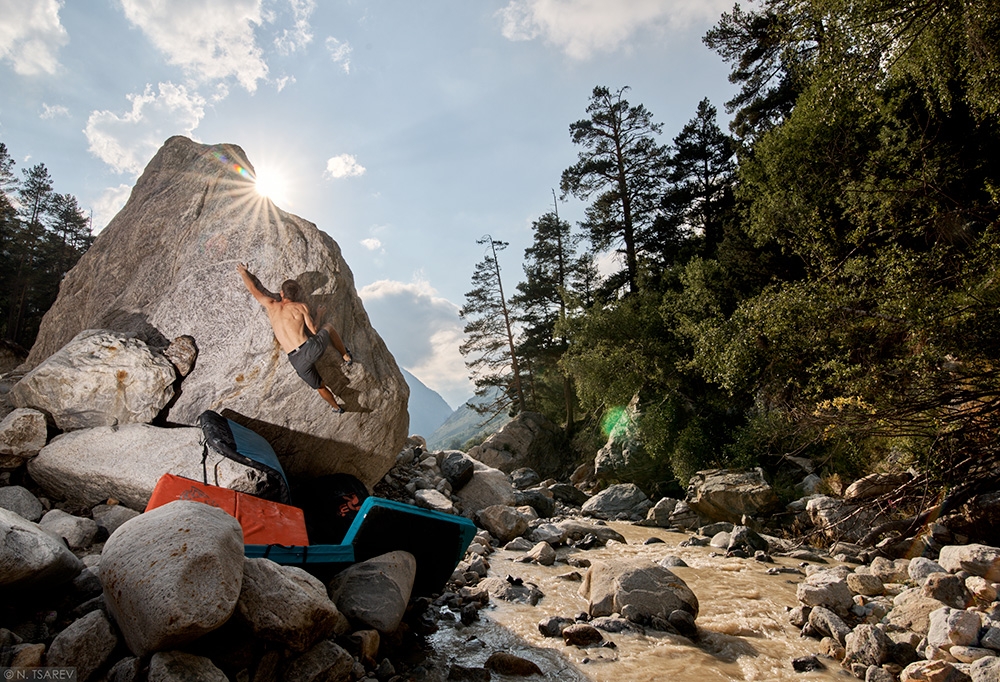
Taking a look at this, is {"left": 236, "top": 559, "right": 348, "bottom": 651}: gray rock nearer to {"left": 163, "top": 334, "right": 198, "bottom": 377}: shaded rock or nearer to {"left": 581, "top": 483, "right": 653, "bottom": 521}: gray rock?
{"left": 163, "top": 334, "right": 198, "bottom": 377}: shaded rock

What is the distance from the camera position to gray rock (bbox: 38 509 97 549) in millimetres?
4430

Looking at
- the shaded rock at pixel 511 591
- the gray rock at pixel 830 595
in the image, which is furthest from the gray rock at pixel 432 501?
the gray rock at pixel 830 595

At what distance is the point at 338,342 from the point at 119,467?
107 inches

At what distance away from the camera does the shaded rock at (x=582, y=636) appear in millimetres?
4488

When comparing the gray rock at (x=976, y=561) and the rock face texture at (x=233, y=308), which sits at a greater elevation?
the rock face texture at (x=233, y=308)

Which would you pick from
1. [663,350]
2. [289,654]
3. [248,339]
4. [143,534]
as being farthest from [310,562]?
[663,350]

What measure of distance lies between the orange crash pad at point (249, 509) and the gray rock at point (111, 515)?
0.52m

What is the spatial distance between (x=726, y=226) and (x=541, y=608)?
48.9 ft

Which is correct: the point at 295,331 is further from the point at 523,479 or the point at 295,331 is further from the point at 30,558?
the point at 523,479

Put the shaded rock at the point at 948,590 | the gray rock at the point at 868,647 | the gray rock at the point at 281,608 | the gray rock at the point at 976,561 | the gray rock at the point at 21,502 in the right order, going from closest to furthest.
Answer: the gray rock at the point at 281,608 < the gray rock at the point at 868,647 < the shaded rock at the point at 948,590 < the gray rock at the point at 21,502 < the gray rock at the point at 976,561

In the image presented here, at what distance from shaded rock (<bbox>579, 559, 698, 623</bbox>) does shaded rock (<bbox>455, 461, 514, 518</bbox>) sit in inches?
206

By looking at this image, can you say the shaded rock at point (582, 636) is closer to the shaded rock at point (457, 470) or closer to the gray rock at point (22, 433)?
the gray rock at point (22, 433)

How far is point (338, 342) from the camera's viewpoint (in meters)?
6.72

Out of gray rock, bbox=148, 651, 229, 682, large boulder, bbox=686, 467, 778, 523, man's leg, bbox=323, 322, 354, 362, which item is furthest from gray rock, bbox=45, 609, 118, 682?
large boulder, bbox=686, 467, 778, 523
